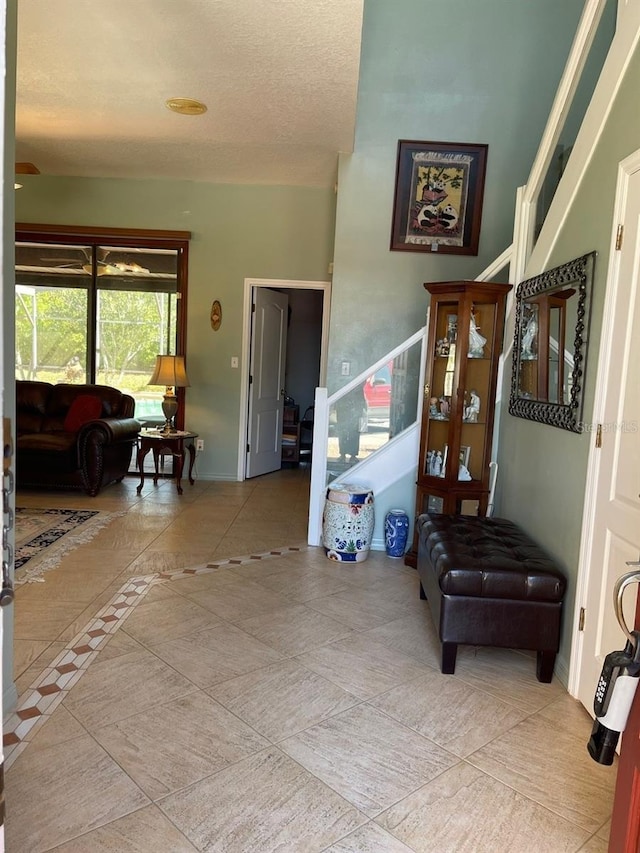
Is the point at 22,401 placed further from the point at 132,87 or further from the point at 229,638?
the point at 229,638

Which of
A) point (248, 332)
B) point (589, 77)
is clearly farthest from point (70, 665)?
point (589, 77)

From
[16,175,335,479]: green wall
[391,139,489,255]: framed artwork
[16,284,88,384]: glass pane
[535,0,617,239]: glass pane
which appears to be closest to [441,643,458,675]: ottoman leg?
[391,139,489,255]: framed artwork

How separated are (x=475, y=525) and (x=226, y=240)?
4273 mm

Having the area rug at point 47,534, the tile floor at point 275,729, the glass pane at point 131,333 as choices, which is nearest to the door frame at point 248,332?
the glass pane at point 131,333

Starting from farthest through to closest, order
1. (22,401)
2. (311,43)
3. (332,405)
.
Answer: (22,401) < (332,405) < (311,43)

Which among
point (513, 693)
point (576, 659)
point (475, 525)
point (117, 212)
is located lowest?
point (513, 693)

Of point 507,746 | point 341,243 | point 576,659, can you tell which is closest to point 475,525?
point 576,659

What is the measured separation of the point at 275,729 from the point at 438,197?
154 inches

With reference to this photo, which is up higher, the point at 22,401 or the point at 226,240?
the point at 226,240

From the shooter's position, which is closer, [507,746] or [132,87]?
[507,746]

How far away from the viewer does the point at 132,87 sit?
12.1 ft

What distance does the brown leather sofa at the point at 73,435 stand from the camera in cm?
530

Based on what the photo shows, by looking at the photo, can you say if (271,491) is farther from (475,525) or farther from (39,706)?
(39,706)

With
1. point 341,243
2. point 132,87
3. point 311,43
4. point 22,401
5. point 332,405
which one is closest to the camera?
point 311,43
